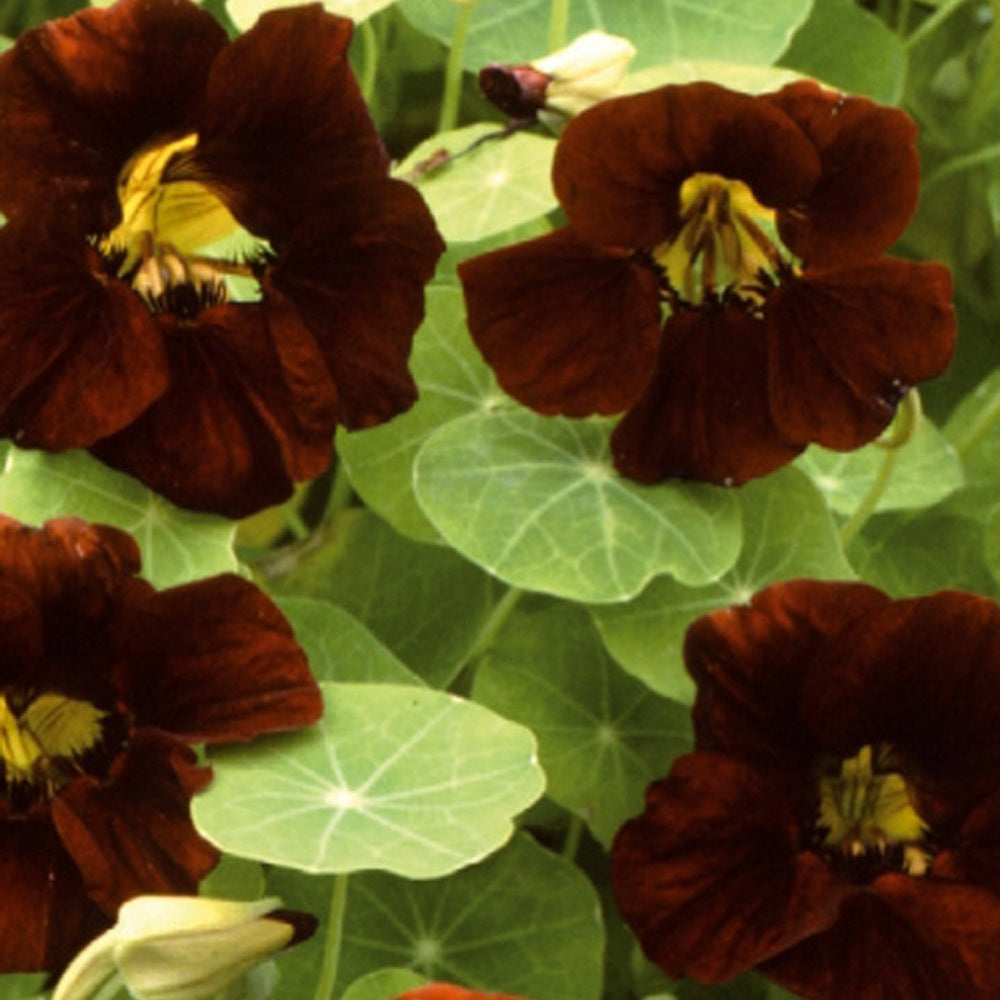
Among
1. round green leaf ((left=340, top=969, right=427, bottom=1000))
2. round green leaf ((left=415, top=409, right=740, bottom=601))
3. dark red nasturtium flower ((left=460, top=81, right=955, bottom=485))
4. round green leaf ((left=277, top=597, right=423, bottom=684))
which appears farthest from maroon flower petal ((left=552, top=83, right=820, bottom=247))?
round green leaf ((left=340, top=969, right=427, bottom=1000))

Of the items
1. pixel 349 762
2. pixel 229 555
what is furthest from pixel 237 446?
pixel 349 762

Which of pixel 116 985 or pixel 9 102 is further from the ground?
pixel 9 102

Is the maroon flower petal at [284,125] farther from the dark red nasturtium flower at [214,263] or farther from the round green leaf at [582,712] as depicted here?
the round green leaf at [582,712]

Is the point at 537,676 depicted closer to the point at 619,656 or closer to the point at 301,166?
the point at 619,656

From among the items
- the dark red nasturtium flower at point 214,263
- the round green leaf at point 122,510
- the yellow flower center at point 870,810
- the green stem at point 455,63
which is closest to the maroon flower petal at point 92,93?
the dark red nasturtium flower at point 214,263

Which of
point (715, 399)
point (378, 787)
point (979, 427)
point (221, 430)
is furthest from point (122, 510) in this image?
point (979, 427)
